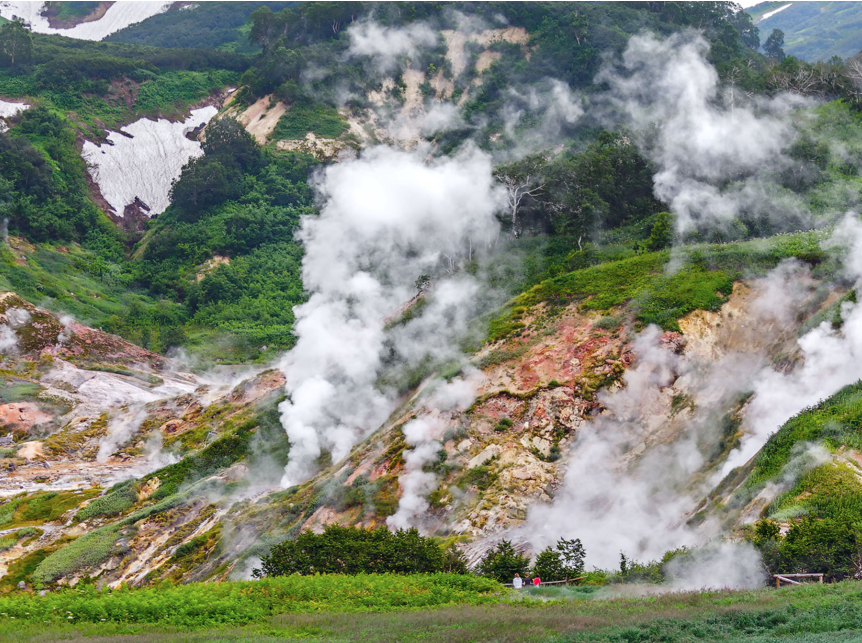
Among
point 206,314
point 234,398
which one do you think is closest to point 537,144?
point 206,314

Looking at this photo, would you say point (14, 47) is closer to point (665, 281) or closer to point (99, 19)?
point (99, 19)

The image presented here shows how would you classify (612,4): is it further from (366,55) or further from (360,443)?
(360,443)

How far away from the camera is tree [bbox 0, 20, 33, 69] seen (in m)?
94.3

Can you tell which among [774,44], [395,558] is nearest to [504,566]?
[395,558]

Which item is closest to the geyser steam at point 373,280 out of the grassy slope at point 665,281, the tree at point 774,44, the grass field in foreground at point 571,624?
the grassy slope at point 665,281

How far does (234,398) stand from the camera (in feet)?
159

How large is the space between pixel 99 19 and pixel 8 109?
75.3m

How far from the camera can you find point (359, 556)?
23.6 m

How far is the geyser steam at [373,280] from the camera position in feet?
123

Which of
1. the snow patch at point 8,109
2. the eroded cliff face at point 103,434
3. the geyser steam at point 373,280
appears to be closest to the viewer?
the eroded cliff face at point 103,434

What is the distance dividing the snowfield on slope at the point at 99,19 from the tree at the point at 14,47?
53810 millimetres

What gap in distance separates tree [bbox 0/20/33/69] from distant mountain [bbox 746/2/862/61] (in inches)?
4196

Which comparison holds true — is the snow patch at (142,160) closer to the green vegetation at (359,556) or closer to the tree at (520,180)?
the tree at (520,180)

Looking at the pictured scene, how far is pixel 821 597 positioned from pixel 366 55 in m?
86.0
